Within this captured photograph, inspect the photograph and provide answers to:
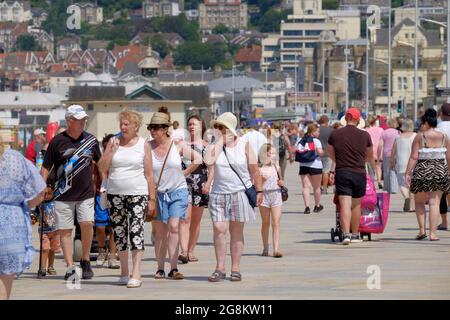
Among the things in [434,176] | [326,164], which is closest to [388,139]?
[326,164]

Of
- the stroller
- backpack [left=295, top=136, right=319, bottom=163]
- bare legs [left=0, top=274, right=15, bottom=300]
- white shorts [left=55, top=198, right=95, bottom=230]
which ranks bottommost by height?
bare legs [left=0, top=274, right=15, bottom=300]

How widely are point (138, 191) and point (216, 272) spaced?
1171 mm

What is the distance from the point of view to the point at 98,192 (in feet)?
64.3

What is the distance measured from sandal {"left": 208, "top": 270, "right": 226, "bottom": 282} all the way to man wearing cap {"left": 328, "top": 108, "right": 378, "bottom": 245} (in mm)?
3588

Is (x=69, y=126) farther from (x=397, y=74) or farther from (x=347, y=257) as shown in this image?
(x=397, y=74)

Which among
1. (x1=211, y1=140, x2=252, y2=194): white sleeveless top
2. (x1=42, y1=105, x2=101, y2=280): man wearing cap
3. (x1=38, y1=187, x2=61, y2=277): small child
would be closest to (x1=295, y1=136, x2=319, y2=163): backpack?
(x1=38, y1=187, x2=61, y2=277): small child

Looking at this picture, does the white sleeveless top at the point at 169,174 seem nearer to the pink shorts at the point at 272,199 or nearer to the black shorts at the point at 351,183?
the pink shorts at the point at 272,199

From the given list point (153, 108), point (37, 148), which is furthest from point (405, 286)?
point (153, 108)

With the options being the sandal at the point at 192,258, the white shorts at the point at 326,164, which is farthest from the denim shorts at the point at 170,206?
the white shorts at the point at 326,164

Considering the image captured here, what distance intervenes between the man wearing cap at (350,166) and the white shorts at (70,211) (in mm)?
4069

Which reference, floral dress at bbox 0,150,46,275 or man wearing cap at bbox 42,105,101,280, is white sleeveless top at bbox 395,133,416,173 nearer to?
man wearing cap at bbox 42,105,101,280

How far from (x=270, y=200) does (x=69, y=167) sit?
139 inches

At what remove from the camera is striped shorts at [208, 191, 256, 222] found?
18109 mm

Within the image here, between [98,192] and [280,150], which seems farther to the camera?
[280,150]
